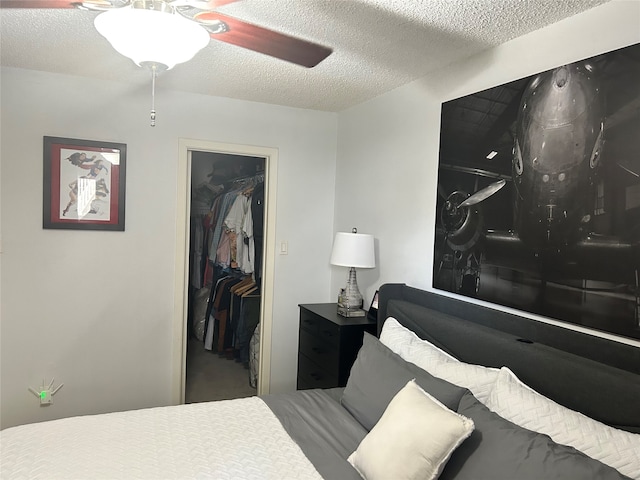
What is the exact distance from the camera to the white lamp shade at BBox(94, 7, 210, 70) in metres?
1.35

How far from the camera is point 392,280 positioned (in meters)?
3.04

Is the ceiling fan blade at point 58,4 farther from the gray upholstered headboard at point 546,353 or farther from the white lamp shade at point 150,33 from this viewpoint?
the gray upholstered headboard at point 546,353

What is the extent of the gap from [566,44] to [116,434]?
2.44 meters

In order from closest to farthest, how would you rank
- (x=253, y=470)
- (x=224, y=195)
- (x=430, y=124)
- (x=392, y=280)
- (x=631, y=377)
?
(x=631, y=377) → (x=253, y=470) → (x=430, y=124) → (x=392, y=280) → (x=224, y=195)

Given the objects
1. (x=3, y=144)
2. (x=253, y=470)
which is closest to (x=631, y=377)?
(x=253, y=470)

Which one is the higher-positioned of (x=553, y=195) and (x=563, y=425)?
(x=553, y=195)

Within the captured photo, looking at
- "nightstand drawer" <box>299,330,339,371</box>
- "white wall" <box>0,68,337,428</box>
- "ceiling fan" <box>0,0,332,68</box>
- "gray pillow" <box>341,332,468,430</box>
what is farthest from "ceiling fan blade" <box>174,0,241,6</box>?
"nightstand drawer" <box>299,330,339,371</box>

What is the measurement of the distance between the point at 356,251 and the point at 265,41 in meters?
1.63

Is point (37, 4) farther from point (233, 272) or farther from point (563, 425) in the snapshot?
point (233, 272)

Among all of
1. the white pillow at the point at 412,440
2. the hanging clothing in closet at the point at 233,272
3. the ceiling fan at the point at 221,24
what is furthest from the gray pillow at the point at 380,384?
the hanging clothing in closet at the point at 233,272

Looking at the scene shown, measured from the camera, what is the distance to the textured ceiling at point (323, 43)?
6.25ft

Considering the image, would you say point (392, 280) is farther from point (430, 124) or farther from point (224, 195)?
point (224, 195)

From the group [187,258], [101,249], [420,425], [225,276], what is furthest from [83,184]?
[420,425]

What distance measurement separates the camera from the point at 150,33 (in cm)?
138
